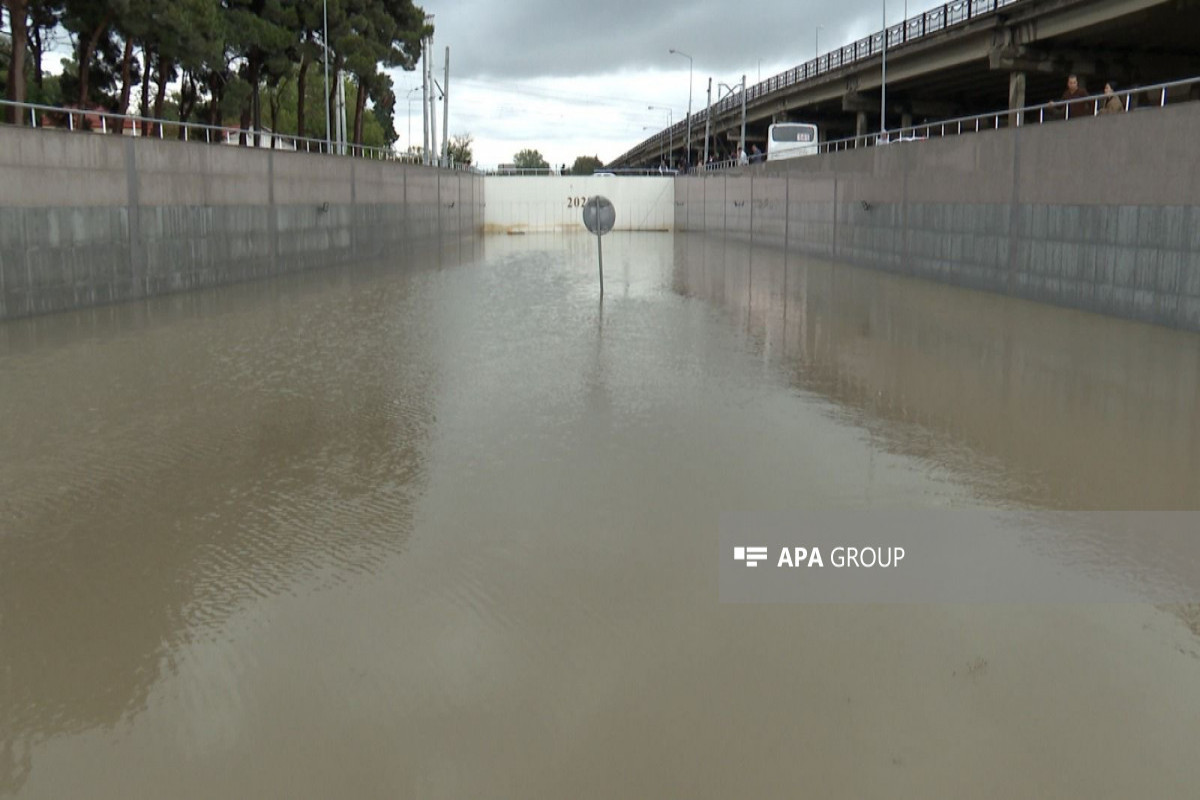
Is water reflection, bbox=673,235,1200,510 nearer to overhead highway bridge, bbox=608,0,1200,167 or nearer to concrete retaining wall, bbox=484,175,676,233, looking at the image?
overhead highway bridge, bbox=608,0,1200,167

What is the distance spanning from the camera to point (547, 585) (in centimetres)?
598

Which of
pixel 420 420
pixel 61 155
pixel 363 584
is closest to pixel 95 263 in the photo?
pixel 61 155

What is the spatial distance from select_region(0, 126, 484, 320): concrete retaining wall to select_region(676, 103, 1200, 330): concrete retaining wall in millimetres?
15600

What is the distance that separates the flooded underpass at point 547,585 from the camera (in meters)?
4.23

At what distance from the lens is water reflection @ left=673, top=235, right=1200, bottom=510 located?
8.36 m

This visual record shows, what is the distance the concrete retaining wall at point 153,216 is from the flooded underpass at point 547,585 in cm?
426

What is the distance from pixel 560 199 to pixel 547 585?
209ft

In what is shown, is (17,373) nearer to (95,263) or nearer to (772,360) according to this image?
(95,263)

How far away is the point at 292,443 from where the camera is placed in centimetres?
943

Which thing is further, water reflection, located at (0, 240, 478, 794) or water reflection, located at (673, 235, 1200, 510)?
water reflection, located at (673, 235, 1200, 510)

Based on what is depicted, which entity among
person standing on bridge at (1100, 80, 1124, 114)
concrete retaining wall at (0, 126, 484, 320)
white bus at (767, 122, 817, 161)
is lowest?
concrete retaining wall at (0, 126, 484, 320)

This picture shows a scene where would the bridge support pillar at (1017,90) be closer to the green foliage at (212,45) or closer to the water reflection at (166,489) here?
the green foliage at (212,45)

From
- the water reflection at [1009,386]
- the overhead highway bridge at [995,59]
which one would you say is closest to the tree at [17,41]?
the water reflection at [1009,386]

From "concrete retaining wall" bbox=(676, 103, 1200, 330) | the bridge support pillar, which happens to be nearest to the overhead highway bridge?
the bridge support pillar
